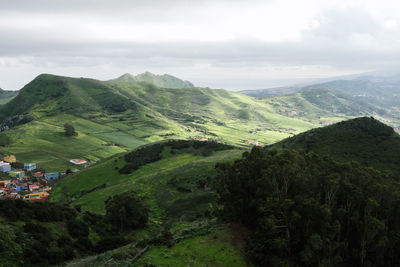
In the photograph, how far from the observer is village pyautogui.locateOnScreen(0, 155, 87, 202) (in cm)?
10088

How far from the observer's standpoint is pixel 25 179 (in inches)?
5069

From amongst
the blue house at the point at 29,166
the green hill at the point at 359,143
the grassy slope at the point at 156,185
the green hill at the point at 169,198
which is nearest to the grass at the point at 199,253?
the green hill at the point at 169,198

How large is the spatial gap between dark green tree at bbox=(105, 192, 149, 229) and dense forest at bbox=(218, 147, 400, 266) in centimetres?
2372

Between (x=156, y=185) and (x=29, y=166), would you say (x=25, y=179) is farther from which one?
(x=156, y=185)

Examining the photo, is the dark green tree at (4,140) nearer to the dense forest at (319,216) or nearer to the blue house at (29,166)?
the blue house at (29,166)

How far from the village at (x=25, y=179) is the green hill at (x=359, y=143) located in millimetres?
96611

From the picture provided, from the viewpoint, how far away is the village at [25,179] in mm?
100875

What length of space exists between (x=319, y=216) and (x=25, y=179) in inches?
5405

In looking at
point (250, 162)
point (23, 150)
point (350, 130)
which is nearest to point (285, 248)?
point (250, 162)

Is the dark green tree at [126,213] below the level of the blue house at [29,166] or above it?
above

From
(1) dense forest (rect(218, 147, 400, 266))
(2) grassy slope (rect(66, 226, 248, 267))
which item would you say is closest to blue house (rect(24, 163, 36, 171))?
(2) grassy slope (rect(66, 226, 248, 267))

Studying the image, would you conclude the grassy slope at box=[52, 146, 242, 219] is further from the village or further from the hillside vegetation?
the hillside vegetation

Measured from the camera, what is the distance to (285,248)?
98.7ft

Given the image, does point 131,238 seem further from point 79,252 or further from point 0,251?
point 0,251
